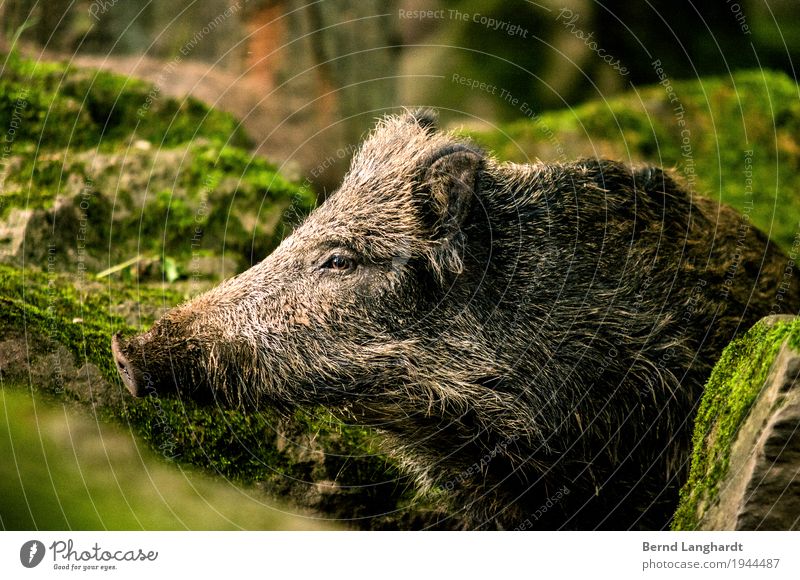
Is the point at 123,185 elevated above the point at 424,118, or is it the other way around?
the point at 424,118

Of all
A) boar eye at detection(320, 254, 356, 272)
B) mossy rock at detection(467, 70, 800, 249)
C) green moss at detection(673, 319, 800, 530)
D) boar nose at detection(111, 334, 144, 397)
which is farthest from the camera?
mossy rock at detection(467, 70, 800, 249)

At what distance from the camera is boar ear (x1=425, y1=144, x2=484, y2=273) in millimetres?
5125

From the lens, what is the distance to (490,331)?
5.26 metres

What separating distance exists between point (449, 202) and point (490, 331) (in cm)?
80

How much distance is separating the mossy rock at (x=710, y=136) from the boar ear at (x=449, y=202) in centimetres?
482

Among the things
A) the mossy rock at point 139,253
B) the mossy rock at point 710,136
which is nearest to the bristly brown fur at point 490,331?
the mossy rock at point 139,253

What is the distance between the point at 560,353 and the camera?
209 inches
